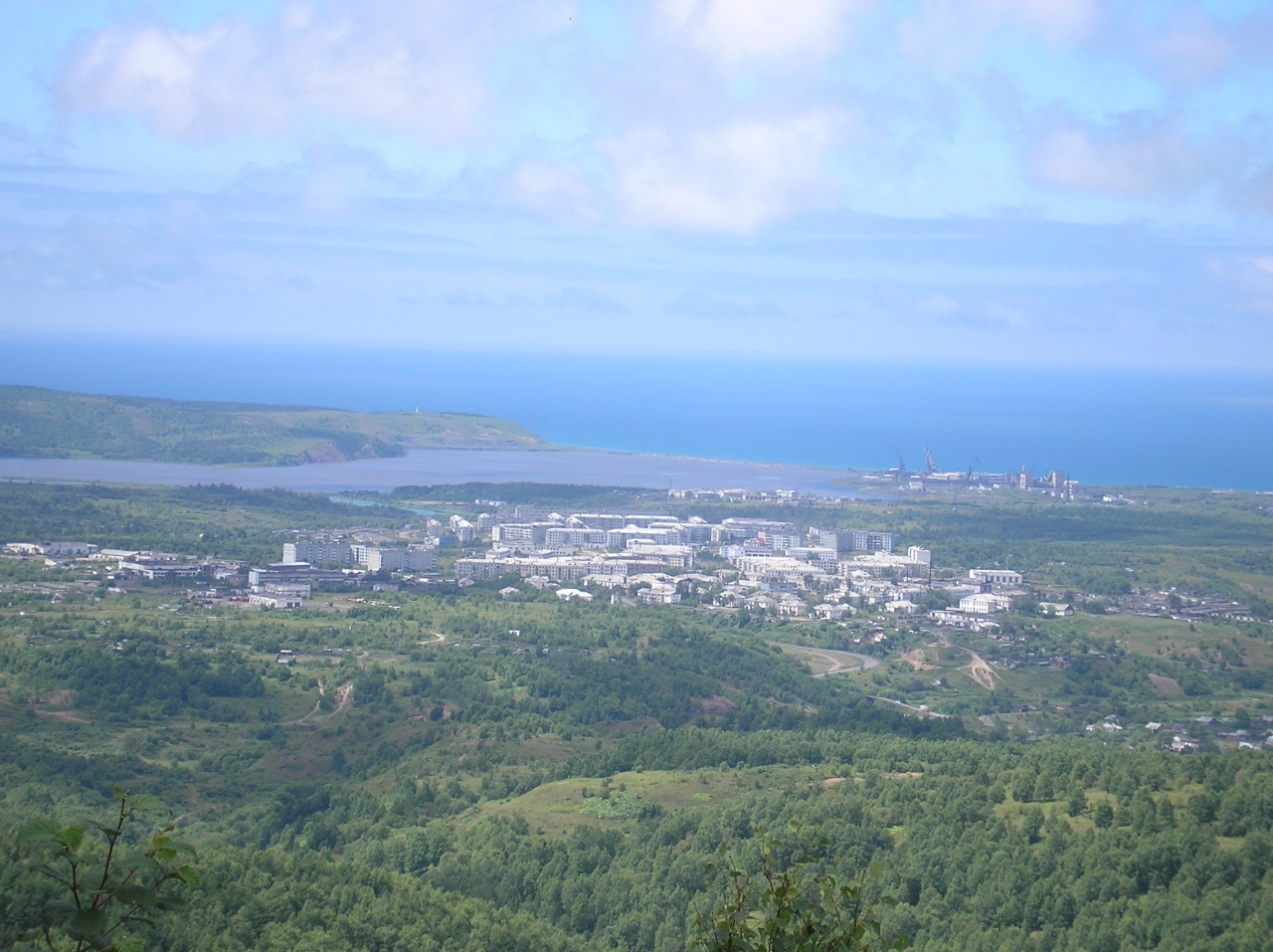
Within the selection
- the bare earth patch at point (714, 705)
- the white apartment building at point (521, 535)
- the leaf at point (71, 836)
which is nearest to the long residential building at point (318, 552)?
the white apartment building at point (521, 535)

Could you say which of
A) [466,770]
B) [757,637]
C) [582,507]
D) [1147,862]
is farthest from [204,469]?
[1147,862]

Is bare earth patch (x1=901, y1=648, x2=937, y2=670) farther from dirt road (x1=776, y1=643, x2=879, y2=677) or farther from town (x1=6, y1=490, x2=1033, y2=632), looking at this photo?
town (x1=6, y1=490, x2=1033, y2=632)

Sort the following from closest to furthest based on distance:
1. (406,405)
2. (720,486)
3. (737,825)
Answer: (737,825) → (720,486) → (406,405)

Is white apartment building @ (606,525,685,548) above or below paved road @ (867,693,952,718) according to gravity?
above

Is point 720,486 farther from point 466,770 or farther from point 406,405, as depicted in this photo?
point 406,405

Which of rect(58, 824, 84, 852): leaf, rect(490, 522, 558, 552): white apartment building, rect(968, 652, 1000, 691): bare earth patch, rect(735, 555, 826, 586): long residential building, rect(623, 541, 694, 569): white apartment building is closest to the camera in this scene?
rect(58, 824, 84, 852): leaf

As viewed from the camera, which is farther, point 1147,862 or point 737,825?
point 737,825

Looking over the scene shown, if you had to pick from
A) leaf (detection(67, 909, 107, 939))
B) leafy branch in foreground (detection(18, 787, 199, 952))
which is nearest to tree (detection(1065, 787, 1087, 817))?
leafy branch in foreground (detection(18, 787, 199, 952))
